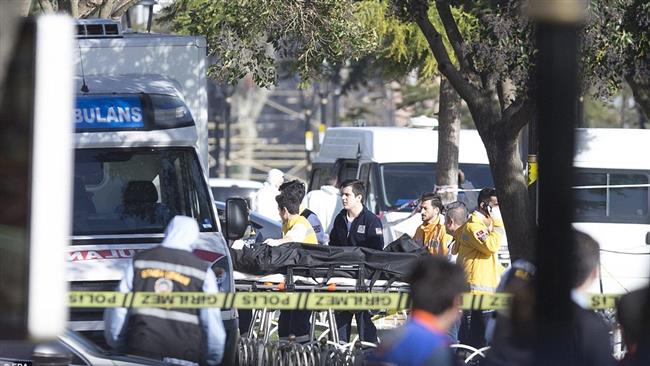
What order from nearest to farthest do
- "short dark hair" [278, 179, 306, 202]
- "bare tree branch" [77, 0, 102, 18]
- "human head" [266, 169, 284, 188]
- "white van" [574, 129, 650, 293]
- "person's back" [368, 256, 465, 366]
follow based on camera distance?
1. "person's back" [368, 256, 465, 366]
2. "short dark hair" [278, 179, 306, 202]
3. "bare tree branch" [77, 0, 102, 18]
4. "white van" [574, 129, 650, 293]
5. "human head" [266, 169, 284, 188]

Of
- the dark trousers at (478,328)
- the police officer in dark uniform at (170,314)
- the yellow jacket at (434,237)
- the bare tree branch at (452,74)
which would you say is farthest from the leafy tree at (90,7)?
the police officer in dark uniform at (170,314)

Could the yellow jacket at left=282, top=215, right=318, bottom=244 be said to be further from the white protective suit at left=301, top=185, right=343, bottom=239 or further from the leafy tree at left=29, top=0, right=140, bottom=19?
the white protective suit at left=301, top=185, right=343, bottom=239

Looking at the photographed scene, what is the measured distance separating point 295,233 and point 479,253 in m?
1.74

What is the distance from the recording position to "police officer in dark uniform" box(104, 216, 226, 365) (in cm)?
649

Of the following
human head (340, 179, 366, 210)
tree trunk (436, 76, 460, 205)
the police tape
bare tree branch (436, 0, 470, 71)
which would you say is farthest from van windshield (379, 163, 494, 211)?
the police tape

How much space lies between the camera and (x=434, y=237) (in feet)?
40.1

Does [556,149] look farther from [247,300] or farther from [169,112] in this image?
[169,112]

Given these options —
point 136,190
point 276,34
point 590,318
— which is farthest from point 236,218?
point 590,318

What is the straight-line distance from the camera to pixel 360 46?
1331 centimetres

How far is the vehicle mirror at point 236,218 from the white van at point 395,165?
6.70 m

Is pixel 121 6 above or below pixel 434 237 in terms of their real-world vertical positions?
above

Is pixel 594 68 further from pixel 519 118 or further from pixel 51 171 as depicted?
pixel 51 171

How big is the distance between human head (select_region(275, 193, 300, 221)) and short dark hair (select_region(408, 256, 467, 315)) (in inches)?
256

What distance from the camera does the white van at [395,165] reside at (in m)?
17.5
